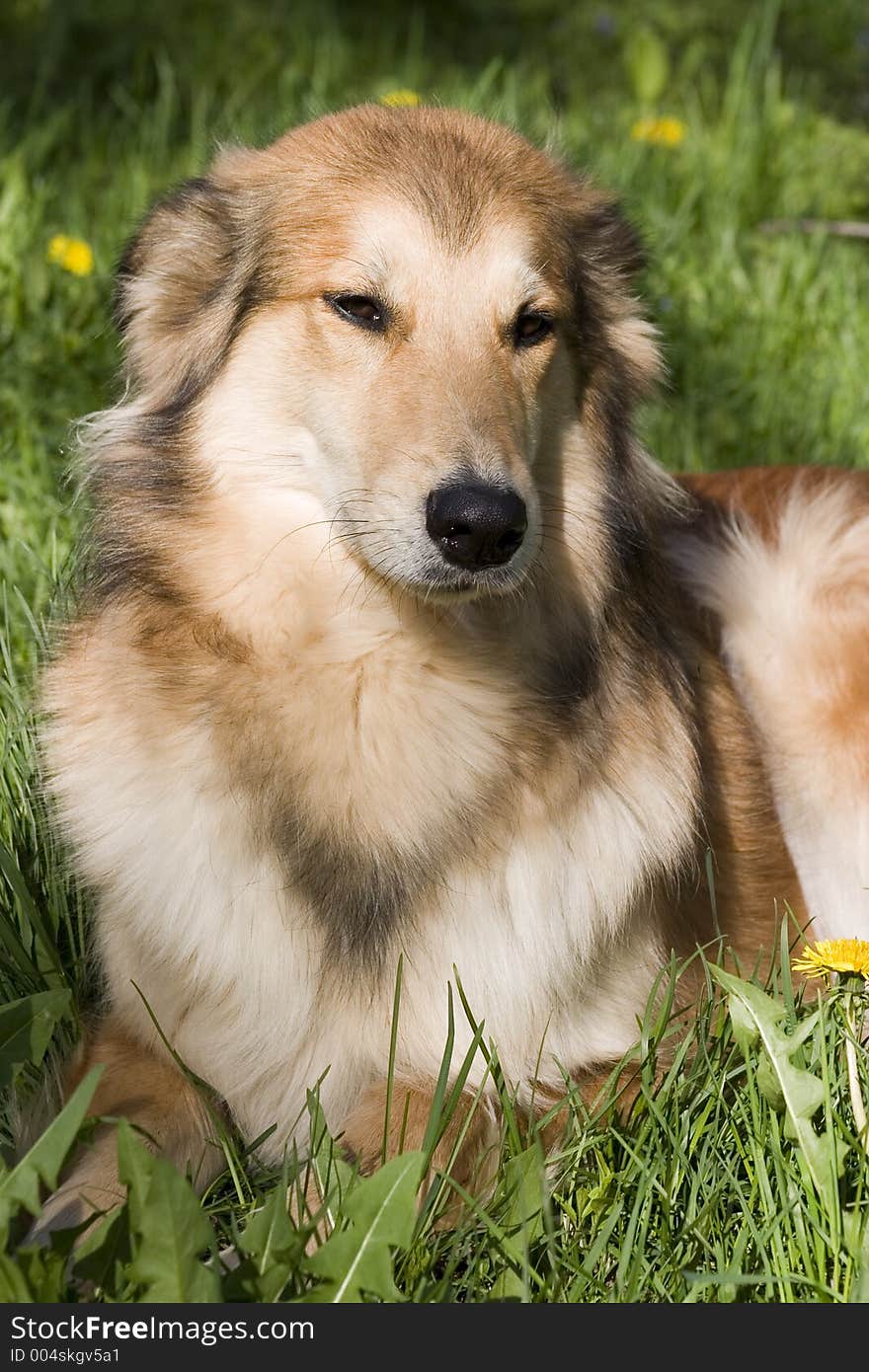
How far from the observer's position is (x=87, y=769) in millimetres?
2385

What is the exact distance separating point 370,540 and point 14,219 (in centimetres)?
275

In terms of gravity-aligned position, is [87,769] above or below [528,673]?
below

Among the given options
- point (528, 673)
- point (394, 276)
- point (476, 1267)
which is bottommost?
point (476, 1267)

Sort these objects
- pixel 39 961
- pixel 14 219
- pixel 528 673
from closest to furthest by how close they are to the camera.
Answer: pixel 528 673 < pixel 39 961 < pixel 14 219

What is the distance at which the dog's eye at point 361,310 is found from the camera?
90.9 inches

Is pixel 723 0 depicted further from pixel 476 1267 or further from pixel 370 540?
pixel 476 1267

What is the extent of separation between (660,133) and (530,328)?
3.32 m

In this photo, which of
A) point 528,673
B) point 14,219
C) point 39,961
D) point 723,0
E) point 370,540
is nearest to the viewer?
point 370,540

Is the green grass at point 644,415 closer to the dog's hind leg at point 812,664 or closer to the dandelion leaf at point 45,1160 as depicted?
the dandelion leaf at point 45,1160

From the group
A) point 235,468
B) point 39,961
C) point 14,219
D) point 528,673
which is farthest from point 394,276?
point 14,219

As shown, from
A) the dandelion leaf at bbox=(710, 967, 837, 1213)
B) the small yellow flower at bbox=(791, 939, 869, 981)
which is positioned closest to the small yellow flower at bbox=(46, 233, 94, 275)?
the dandelion leaf at bbox=(710, 967, 837, 1213)

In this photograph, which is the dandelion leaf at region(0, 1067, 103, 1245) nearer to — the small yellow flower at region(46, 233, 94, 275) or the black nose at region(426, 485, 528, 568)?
the black nose at region(426, 485, 528, 568)

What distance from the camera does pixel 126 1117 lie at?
86.7 inches

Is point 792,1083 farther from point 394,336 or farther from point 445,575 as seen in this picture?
point 394,336
